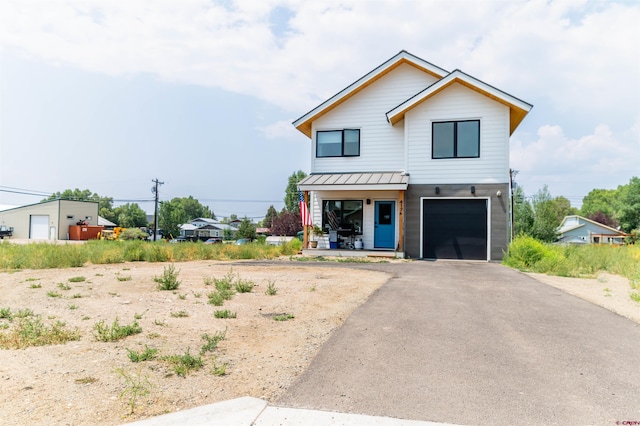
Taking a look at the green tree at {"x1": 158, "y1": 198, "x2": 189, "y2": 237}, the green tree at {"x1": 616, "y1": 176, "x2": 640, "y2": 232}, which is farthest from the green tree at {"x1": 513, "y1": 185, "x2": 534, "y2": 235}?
the green tree at {"x1": 158, "y1": 198, "x2": 189, "y2": 237}

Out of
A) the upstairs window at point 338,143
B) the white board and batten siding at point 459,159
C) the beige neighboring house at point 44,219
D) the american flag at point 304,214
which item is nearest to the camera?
the white board and batten siding at point 459,159

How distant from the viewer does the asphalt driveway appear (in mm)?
3176

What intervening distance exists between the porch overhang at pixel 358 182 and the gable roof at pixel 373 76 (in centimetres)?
296

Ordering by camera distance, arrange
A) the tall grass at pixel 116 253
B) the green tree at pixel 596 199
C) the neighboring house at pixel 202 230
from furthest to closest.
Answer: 1. the green tree at pixel 596 199
2. the neighboring house at pixel 202 230
3. the tall grass at pixel 116 253

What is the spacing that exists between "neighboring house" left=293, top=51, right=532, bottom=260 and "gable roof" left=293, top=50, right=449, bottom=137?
0.15 ft

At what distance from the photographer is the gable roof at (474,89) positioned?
1535cm

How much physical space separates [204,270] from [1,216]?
61.3m

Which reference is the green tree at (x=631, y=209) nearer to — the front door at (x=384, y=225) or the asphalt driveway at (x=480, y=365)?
the front door at (x=384, y=225)

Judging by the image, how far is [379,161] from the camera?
1792 centimetres

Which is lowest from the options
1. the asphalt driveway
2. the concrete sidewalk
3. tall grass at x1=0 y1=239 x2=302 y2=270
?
the concrete sidewalk

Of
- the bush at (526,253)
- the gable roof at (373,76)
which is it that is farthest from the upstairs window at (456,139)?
the bush at (526,253)

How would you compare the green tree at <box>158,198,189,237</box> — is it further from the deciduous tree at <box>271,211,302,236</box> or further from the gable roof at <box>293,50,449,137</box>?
the gable roof at <box>293,50,449,137</box>

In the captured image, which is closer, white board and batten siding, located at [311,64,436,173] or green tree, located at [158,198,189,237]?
white board and batten siding, located at [311,64,436,173]

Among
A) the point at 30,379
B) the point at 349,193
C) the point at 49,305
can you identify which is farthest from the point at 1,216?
the point at 30,379
